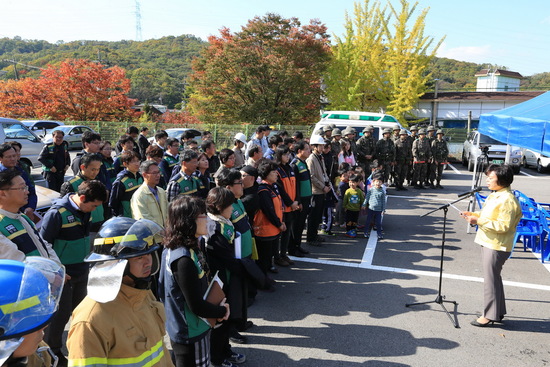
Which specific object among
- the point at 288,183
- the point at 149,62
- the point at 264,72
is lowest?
the point at 288,183

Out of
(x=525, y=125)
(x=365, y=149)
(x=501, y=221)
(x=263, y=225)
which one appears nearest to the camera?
(x=501, y=221)

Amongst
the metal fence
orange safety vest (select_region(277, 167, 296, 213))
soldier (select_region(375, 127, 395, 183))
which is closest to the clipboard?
orange safety vest (select_region(277, 167, 296, 213))

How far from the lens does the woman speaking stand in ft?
14.4

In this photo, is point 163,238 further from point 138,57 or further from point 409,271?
point 138,57

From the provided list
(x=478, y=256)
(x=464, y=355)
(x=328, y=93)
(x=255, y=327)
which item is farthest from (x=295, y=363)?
(x=328, y=93)

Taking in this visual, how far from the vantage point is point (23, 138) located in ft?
42.9

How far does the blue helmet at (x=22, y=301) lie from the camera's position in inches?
46.0

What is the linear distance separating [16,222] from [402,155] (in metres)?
11.3

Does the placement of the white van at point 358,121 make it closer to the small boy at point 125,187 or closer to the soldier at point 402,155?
the soldier at point 402,155

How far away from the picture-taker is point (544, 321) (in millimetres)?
4715

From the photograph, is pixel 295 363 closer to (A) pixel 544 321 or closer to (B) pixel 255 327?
(B) pixel 255 327

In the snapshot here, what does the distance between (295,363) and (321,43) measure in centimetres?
2158

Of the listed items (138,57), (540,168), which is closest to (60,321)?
(540,168)

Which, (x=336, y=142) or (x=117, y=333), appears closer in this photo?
(x=117, y=333)
